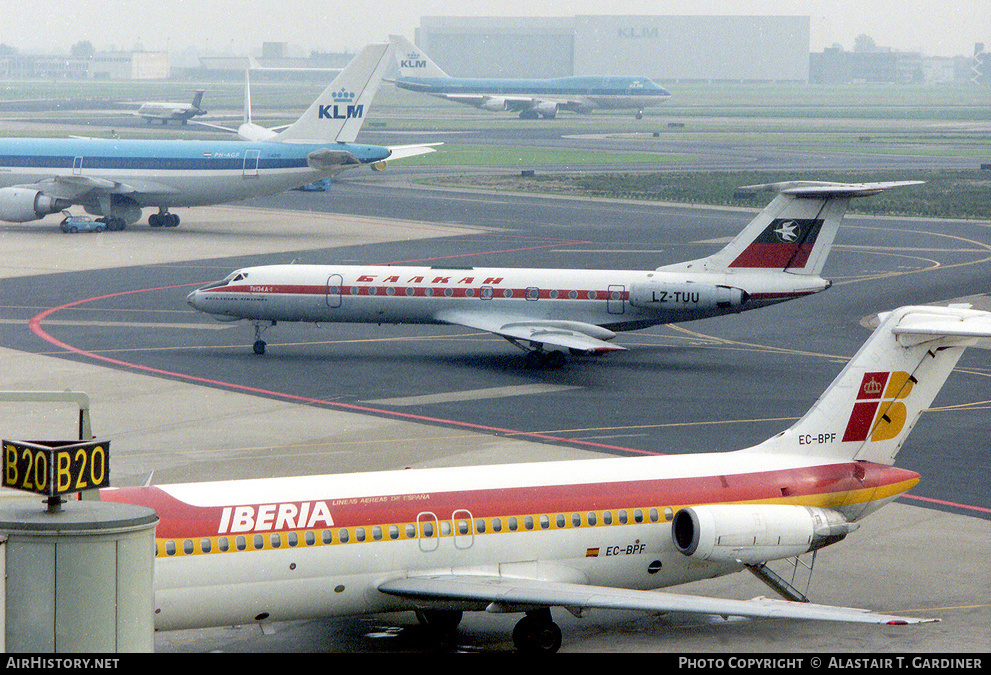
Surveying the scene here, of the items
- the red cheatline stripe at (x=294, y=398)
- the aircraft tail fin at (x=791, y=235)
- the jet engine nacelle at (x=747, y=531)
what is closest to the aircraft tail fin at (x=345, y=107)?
the red cheatline stripe at (x=294, y=398)

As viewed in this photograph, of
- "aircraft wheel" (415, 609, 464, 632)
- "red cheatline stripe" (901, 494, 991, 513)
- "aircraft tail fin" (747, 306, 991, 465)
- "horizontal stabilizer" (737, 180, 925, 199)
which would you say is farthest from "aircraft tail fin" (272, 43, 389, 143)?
"aircraft wheel" (415, 609, 464, 632)

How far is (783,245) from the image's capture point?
4253 centimetres

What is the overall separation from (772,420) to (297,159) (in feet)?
149

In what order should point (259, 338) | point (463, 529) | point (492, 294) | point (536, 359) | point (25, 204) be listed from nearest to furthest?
point (463, 529) → point (536, 359) → point (492, 294) → point (259, 338) → point (25, 204)

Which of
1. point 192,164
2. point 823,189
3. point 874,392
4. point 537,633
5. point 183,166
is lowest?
point 537,633

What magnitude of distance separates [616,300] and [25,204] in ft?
149

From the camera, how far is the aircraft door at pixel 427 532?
18984 millimetres

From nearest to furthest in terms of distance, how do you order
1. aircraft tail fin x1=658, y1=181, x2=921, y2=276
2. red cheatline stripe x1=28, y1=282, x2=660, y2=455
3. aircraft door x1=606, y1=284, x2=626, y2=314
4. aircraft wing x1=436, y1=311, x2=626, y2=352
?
red cheatline stripe x1=28, y1=282, x2=660, y2=455, aircraft wing x1=436, y1=311, x2=626, y2=352, aircraft tail fin x1=658, y1=181, x2=921, y2=276, aircraft door x1=606, y1=284, x2=626, y2=314

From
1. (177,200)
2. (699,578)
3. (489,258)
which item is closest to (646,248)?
(489,258)

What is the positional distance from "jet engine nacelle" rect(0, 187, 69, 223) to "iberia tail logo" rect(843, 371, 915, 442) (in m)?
63.0

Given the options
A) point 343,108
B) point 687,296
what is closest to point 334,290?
point 687,296

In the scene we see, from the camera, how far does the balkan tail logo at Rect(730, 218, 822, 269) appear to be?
1668 inches

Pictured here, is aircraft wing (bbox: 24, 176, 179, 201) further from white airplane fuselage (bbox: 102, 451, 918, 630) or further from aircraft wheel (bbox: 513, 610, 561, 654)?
aircraft wheel (bbox: 513, 610, 561, 654)

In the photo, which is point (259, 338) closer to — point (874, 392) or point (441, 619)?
point (441, 619)
